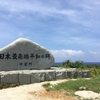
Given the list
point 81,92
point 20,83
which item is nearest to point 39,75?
point 20,83

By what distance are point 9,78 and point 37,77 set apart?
124cm

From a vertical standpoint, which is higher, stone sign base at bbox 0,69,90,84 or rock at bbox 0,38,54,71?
rock at bbox 0,38,54,71

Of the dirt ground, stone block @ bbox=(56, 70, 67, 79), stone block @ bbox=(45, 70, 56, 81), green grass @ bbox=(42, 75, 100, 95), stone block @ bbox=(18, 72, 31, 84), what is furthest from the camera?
stone block @ bbox=(56, 70, 67, 79)

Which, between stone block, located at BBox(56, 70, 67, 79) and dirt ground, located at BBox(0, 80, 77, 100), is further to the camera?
stone block, located at BBox(56, 70, 67, 79)

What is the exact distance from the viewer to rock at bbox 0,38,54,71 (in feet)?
38.4

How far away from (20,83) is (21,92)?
6.66 ft

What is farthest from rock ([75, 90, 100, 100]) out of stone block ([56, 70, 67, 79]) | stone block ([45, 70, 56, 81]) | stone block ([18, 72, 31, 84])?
stone block ([56, 70, 67, 79])

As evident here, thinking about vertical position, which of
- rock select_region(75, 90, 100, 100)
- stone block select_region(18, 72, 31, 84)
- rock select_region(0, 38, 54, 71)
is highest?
rock select_region(0, 38, 54, 71)

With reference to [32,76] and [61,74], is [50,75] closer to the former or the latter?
[61,74]

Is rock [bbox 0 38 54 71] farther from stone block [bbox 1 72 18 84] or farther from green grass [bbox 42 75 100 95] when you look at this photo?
green grass [bbox 42 75 100 95]

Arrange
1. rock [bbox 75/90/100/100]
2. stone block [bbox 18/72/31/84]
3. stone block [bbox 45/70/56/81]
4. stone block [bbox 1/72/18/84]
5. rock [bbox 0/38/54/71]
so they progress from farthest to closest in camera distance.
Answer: rock [bbox 0/38/54/71] < stone block [bbox 45/70/56/81] < stone block [bbox 18/72/31/84] < stone block [bbox 1/72/18/84] < rock [bbox 75/90/100/100]

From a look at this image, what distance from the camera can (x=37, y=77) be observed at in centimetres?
1023

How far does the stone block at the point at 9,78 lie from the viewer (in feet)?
31.2

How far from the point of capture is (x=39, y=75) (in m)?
10.3
